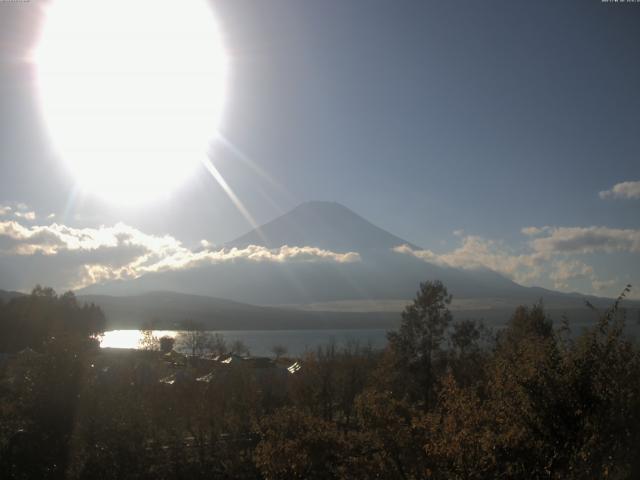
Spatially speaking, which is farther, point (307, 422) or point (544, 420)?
point (307, 422)

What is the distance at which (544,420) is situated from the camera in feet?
24.6

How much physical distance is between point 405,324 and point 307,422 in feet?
57.5

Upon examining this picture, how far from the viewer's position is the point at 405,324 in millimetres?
30219

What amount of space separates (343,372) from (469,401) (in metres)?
24.1

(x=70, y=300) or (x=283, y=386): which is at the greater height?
(x=70, y=300)

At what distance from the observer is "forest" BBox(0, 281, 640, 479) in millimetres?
7586

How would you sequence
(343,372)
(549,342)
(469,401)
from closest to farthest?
(549,342)
(469,401)
(343,372)

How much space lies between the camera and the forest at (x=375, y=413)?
759 centimetres

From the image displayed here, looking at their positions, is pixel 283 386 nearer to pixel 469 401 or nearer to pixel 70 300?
pixel 469 401

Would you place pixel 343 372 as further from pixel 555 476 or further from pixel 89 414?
pixel 555 476

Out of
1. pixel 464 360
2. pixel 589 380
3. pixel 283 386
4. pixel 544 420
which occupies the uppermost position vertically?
pixel 589 380

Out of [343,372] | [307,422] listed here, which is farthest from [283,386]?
[307,422]

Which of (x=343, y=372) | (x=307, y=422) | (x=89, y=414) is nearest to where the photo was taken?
(x=307, y=422)

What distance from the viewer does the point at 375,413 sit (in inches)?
387
